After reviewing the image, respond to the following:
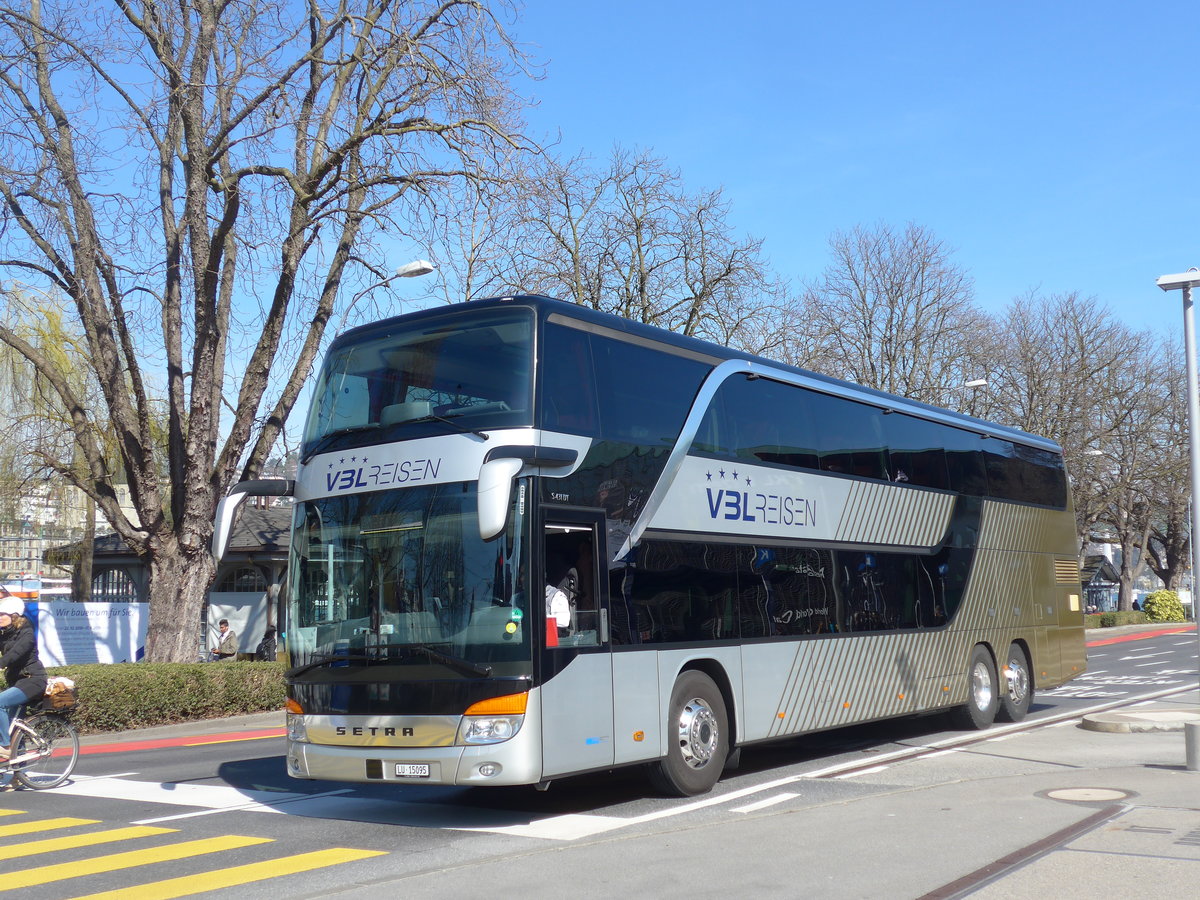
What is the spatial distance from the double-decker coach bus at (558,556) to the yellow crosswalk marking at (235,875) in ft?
3.10

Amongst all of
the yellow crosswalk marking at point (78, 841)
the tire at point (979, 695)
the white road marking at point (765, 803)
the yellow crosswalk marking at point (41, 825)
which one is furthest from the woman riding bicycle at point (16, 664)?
the tire at point (979, 695)

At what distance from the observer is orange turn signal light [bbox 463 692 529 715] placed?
898 centimetres

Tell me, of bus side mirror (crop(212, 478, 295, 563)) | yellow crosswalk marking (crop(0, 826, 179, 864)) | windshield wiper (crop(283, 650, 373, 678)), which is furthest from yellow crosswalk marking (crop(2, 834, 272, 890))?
bus side mirror (crop(212, 478, 295, 563))

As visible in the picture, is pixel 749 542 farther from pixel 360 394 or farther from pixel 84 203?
pixel 84 203

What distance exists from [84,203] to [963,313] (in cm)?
3565

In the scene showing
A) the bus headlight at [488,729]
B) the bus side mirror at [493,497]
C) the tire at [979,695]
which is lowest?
the tire at [979,695]

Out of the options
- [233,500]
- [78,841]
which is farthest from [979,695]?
[78,841]

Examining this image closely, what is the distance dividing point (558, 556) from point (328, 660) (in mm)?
2037

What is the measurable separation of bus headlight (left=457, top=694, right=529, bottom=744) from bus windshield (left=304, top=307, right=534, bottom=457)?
208 centimetres

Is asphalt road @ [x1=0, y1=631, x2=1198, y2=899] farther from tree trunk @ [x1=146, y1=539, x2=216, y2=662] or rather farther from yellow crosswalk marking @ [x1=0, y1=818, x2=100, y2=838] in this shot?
tree trunk @ [x1=146, y1=539, x2=216, y2=662]

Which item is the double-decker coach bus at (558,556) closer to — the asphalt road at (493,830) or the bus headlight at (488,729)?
the bus headlight at (488,729)

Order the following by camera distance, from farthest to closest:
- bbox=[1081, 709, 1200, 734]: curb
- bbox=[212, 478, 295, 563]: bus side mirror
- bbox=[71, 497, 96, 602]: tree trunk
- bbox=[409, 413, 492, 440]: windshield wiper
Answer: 1. bbox=[71, 497, 96, 602]: tree trunk
2. bbox=[1081, 709, 1200, 734]: curb
3. bbox=[212, 478, 295, 563]: bus side mirror
4. bbox=[409, 413, 492, 440]: windshield wiper

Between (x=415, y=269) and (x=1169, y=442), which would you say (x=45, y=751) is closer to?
(x=415, y=269)

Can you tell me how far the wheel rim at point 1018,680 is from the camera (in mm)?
17359
